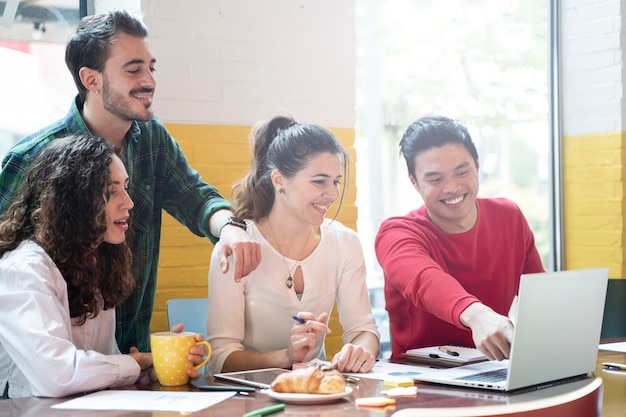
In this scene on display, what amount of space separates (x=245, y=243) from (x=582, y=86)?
7.94 feet

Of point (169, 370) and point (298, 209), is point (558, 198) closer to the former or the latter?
point (298, 209)

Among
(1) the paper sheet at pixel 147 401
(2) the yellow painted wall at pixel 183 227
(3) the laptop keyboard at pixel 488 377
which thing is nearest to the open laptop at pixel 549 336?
(3) the laptop keyboard at pixel 488 377

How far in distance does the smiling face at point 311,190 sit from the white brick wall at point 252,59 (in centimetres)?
60

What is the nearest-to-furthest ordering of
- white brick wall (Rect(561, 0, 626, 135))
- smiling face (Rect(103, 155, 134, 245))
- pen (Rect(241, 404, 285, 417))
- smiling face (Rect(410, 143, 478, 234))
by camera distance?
1. pen (Rect(241, 404, 285, 417))
2. smiling face (Rect(103, 155, 134, 245))
3. smiling face (Rect(410, 143, 478, 234))
4. white brick wall (Rect(561, 0, 626, 135))

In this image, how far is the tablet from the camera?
1871 millimetres

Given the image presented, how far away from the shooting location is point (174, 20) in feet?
9.79

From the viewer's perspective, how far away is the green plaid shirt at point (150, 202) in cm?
257

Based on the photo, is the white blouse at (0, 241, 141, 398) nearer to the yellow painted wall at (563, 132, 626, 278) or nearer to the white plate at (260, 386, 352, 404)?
the white plate at (260, 386, 352, 404)

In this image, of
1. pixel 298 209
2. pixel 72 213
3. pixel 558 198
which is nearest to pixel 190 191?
pixel 298 209

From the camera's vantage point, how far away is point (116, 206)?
7.00 feet

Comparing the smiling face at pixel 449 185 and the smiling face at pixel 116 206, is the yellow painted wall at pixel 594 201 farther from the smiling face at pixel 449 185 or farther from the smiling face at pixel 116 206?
the smiling face at pixel 116 206

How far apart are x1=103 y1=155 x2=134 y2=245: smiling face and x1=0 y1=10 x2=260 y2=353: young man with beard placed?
1.00 feet

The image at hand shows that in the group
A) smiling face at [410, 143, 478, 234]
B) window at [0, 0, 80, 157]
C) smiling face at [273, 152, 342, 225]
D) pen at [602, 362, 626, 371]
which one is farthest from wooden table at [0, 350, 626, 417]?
window at [0, 0, 80, 157]

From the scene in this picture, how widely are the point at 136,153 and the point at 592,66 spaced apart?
2431 mm
